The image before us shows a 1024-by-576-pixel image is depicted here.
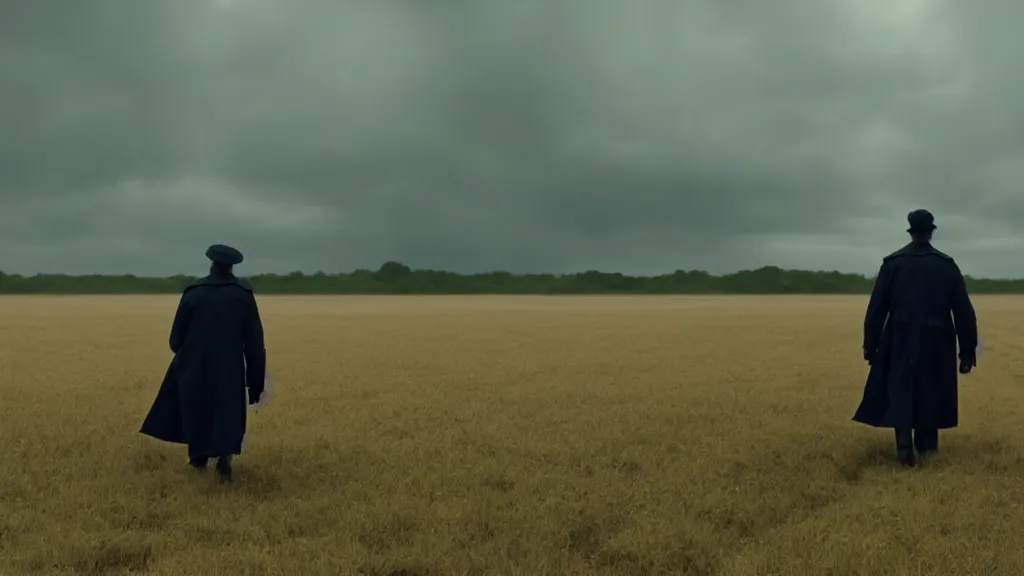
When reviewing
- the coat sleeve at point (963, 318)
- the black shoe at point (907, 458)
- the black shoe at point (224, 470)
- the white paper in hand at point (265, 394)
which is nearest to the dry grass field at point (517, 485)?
the black shoe at point (224, 470)

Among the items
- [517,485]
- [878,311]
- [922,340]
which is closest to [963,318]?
[922,340]

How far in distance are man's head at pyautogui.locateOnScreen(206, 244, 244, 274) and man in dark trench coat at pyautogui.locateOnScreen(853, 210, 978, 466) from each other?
7013 mm

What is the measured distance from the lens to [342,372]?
1895 centimetres

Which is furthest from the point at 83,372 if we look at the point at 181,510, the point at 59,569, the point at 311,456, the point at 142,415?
the point at 59,569

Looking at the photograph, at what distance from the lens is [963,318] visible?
9.19 meters

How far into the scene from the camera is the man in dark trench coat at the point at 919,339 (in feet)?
29.9

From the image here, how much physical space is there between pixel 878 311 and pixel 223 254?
23.8 feet

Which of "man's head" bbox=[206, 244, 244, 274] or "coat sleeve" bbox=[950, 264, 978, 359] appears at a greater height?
"man's head" bbox=[206, 244, 244, 274]

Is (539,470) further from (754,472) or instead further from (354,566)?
(354,566)

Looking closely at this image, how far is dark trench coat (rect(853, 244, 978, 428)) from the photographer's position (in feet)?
29.9

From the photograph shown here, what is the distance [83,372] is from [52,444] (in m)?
9.53

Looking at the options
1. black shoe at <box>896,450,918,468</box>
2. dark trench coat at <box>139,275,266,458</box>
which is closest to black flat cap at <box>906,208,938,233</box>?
black shoe at <box>896,450,918,468</box>

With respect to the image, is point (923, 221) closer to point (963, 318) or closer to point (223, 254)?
point (963, 318)

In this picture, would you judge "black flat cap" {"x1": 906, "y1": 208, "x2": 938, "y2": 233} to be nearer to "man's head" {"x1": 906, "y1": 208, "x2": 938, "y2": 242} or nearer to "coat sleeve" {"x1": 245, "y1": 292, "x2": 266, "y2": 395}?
"man's head" {"x1": 906, "y1": 208, "x2": 938, "y2": 242}
